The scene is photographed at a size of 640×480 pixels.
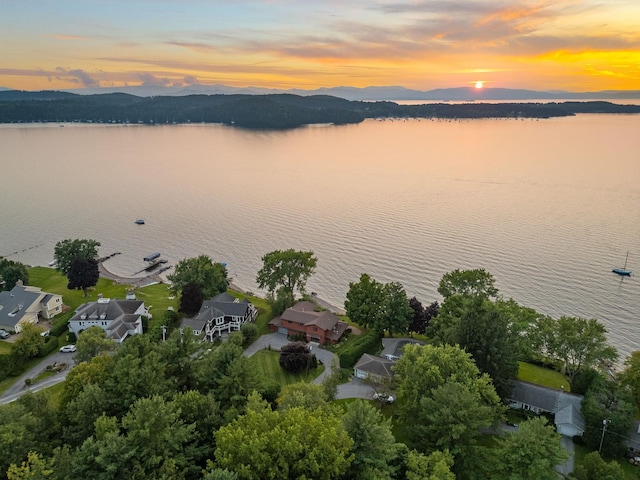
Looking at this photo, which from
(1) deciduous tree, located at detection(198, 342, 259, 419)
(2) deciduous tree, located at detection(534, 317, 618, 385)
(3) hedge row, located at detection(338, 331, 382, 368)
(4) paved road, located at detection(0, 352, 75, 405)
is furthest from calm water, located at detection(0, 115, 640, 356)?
(1) deciduous tree, located at detection(198, 342, 259, 419)

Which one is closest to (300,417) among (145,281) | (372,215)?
(145,281)

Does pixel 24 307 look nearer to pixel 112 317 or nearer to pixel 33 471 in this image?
pixel 112 317

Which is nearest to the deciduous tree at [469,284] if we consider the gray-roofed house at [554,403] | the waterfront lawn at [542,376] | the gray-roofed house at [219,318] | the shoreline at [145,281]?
the waterfront lawn at [542,376]

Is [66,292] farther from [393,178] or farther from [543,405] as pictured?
[393,178]

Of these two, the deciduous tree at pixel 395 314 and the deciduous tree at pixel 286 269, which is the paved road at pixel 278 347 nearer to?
the deciduous tree at pixel 286 269

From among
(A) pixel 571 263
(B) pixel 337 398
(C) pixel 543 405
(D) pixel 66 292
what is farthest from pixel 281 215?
A: (C) pixel 543 405

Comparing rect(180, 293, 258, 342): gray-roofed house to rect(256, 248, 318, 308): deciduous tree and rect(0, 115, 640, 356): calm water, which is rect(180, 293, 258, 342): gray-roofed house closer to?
rect(256, 248, 318, 308): deciduous tree
